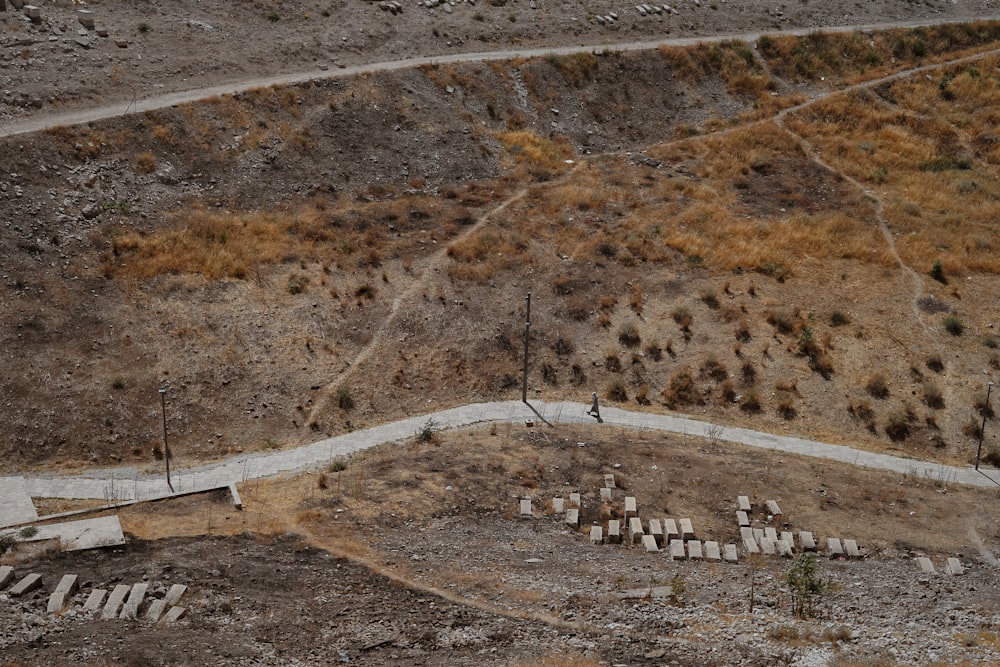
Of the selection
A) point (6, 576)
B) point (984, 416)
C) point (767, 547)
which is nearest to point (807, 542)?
point (767, 547)

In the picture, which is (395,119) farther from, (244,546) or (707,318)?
(244,546)

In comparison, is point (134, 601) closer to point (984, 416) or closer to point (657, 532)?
point (657, 532)

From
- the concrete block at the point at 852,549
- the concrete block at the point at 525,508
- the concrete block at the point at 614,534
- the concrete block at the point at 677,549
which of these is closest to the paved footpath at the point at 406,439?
the concrete block at the point at 525,508

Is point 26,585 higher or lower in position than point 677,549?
higher

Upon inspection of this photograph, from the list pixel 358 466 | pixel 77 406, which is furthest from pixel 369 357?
pixel 77 406

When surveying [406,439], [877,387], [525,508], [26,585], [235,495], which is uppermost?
[877,387]

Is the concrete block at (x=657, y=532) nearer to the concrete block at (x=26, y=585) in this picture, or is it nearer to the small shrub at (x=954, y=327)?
the concrete block at (x=26, y=585)

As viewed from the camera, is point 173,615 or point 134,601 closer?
point 173,615
